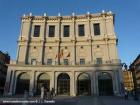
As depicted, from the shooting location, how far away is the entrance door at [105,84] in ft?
129

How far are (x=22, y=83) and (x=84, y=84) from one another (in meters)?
13.4

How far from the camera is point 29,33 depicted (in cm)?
4744

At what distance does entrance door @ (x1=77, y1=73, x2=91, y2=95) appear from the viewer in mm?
40000

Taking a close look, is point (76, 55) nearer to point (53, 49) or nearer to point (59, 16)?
point (53, 49)

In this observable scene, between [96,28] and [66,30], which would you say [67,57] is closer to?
[66,30]

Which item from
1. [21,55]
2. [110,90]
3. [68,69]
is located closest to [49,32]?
[21,55]

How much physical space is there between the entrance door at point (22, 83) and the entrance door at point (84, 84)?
1101 cm

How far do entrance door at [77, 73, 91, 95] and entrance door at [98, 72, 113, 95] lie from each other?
233 cm

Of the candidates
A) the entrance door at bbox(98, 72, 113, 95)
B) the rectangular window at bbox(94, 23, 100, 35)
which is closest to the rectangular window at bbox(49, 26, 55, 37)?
the rectangular window at bbox(94, 23, 100, 35)

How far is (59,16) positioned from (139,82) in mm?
44073

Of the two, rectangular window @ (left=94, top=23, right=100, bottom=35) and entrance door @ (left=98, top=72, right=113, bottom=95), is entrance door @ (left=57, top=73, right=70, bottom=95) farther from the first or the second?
rectangular window @ (left=94, top=23, right=100, bottom=35)

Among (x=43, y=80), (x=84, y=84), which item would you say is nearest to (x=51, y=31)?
(x=43, y=80)

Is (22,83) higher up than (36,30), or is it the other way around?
(36,30)

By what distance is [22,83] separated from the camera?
4084cm
